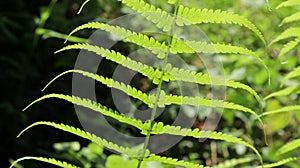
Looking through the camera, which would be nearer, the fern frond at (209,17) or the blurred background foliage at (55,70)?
the fern frond at (209,17)

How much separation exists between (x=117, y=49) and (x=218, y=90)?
553mm

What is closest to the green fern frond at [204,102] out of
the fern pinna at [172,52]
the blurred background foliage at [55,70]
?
the fern pinna at [172,52]

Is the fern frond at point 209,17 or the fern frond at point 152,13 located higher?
the fern frond at point 152,13

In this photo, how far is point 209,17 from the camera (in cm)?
77

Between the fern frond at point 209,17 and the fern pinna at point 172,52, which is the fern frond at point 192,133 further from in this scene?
the fern frond at point 209,17

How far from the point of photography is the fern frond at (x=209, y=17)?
0.74 m

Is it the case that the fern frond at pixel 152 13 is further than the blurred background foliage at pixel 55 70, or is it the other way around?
the blurred background foliage at pixel 55 70

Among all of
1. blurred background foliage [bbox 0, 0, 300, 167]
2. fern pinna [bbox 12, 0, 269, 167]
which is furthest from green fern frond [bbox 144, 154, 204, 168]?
blurred background foliage [bbox 0, 0, 300, 167]

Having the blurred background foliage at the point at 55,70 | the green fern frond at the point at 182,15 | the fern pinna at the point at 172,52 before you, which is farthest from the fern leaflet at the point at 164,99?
the blurred background foliage at the point at 55,70

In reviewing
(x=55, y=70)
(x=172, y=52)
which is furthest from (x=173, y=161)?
(x=55, y=70)

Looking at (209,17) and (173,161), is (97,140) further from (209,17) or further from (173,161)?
(209,17)

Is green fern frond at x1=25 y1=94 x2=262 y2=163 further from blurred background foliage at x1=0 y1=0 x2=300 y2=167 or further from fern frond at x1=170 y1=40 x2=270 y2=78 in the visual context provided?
blurred background foliage at x1=0 y1=0 x2=300 y2=167

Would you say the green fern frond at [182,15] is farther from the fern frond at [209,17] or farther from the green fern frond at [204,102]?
the green fern frond at [204,102]

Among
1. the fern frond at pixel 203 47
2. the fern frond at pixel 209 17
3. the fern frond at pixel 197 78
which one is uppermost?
the fern frond at pixel 209 17
